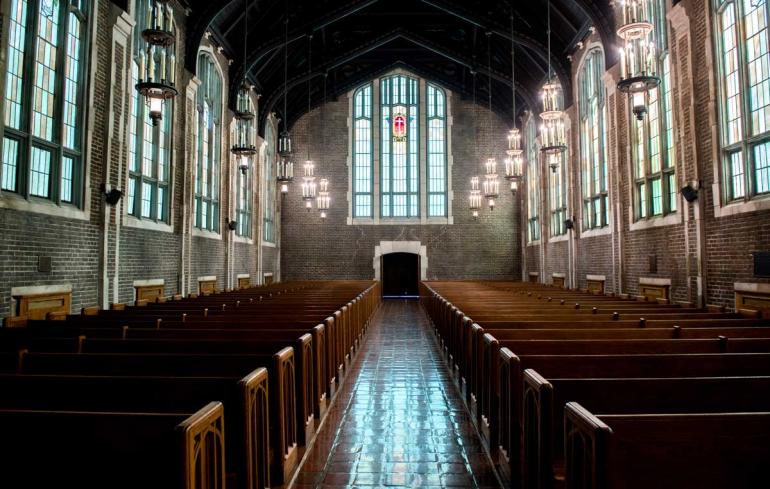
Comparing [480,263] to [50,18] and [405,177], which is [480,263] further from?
[50,18]

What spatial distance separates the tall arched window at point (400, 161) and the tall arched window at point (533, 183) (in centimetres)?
456

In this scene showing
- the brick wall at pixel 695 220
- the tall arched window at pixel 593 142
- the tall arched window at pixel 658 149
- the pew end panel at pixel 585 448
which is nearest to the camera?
the pew end panel at pixel 585 448

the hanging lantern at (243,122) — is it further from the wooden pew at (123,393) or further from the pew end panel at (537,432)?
the pew end panel at (537,432)

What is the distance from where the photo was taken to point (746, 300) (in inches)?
293

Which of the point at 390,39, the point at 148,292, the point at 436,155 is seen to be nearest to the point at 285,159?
the point at 148,292

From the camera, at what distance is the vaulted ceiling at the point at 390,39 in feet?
46.0

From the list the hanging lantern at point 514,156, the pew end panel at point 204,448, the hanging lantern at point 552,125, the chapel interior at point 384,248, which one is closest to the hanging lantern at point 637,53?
the chapel interior at point 384,248

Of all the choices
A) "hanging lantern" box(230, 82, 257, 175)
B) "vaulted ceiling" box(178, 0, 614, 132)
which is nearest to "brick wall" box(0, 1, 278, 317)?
"hanging lantern" box(230, 82, 257, 175)

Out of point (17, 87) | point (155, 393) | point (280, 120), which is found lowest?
point (155, 393)

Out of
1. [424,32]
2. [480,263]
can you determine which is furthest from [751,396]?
[480,263]

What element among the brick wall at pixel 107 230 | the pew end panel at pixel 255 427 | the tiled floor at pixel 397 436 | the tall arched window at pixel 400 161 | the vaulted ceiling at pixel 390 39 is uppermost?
the vaulted ceiling at pixel 390 39

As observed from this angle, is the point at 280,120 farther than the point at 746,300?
Yes

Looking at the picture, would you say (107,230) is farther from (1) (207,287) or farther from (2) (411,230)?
(2) (411,230)

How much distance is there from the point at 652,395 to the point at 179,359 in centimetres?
293
